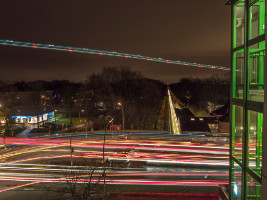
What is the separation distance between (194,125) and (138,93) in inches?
550

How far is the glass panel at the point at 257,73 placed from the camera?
4.86 m

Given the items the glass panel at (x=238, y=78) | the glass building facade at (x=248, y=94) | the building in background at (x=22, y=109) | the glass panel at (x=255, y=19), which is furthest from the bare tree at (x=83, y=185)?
the building in background at (x=22, y=109)

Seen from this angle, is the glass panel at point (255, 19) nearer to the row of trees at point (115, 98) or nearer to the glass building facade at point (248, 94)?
the glass building facade at point (248, 94)

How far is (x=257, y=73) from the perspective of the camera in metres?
5.36

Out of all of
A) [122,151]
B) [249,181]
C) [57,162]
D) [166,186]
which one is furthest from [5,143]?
[249,181]

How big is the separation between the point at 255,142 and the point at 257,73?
4.98 feet

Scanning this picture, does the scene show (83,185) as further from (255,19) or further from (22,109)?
(22,109)

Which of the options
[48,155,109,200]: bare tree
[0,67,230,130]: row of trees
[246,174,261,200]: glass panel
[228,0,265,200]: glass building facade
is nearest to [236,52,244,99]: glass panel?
[228,0,265,200]: glass building facade

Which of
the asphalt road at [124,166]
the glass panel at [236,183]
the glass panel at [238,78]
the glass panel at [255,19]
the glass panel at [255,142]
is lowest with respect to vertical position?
the asphalt road at [124,166]

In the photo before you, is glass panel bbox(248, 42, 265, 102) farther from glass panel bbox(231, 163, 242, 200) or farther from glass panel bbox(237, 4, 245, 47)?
glass panel bbox(231, 163, 242, 200)

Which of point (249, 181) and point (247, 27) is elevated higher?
point (247, 27)

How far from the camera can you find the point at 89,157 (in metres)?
18.7

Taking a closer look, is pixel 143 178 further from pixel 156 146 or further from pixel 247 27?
pixel 247 27

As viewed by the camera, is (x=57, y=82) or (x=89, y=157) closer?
(x=89, y=157)
